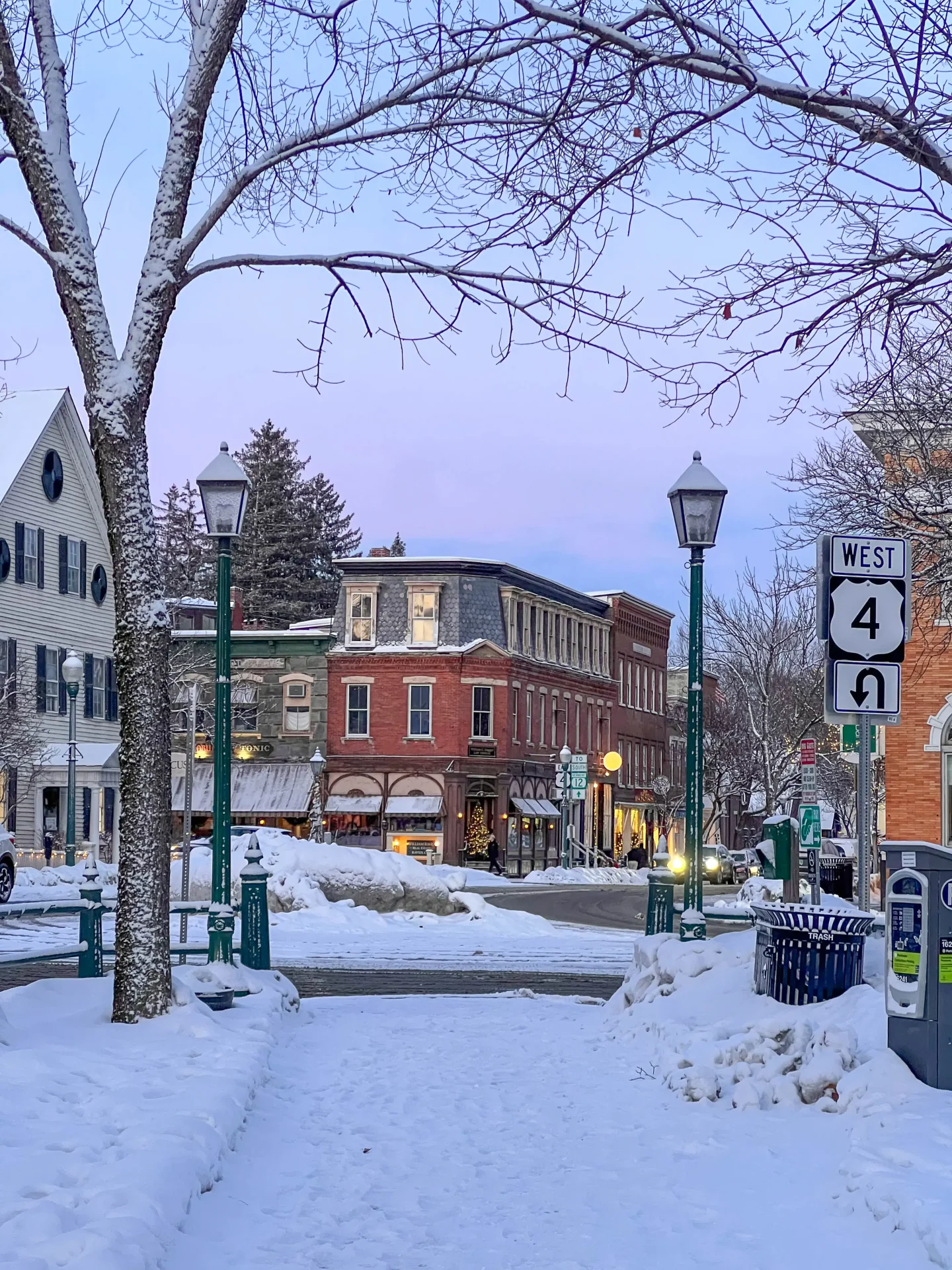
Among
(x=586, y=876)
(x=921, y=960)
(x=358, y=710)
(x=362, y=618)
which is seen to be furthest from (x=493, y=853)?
(x=921, y=960)

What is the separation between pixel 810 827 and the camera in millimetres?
19172

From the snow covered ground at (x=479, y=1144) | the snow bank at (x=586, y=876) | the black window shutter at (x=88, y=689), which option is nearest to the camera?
the snow covered ground at (x=479, y=1144)

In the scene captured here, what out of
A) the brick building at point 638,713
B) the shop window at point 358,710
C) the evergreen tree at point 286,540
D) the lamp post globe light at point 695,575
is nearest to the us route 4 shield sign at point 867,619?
the lamp post globe light at point 695,575

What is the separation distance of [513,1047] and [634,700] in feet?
190

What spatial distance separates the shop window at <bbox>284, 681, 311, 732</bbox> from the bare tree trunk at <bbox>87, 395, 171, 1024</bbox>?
1754 inches

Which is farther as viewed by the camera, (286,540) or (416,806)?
(286,540)

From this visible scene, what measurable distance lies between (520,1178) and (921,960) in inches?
88.8

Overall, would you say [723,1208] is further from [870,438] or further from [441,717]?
[441,717]

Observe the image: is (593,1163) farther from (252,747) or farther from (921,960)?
(252,747)

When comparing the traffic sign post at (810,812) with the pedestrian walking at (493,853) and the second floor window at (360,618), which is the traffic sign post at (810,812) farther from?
the second floor window at (360,618)

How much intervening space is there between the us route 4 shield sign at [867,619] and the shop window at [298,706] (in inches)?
1845

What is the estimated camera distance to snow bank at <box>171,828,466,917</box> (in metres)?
28.2

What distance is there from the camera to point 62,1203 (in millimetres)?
6102

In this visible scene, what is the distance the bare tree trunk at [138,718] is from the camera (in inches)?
418
